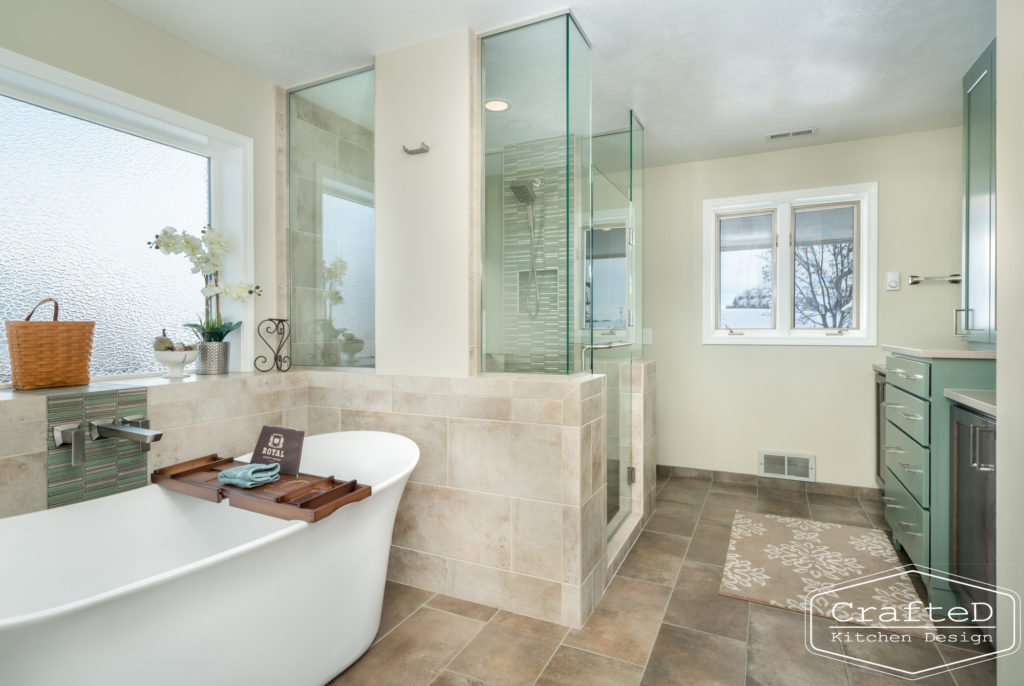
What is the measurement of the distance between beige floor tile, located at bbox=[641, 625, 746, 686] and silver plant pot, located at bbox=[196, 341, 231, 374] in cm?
227

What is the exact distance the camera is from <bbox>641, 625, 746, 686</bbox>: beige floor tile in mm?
1709

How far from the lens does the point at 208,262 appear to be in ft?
8.11

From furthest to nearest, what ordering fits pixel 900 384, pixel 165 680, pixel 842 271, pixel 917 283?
1. pixel 842 271
2. pixel 917 283
3. pixel 900 384
4. pixel 165 680

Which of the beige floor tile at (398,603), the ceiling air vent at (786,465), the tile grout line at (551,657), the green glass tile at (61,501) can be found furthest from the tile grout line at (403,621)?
the ceiling air vent at (786,465)

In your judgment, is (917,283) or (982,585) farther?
(917,283)

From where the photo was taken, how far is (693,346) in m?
3.97

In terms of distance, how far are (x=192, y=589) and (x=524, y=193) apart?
176 centimetres

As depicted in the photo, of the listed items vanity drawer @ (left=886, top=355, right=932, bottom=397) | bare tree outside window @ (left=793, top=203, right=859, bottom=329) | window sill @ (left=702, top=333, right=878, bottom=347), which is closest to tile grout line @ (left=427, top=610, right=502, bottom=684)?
vanity drawer @ (left=886, top=355, right=932, bottom=397)

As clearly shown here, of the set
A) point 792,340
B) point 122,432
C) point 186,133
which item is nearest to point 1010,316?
point 792,340

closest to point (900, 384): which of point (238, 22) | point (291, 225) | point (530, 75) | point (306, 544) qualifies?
point (530, 75)

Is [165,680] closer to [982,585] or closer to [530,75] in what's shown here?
[530,75]

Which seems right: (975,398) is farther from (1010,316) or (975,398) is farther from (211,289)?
(211,289)

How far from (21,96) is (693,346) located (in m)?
3.98

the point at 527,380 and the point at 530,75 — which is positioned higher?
the point at 530,75
